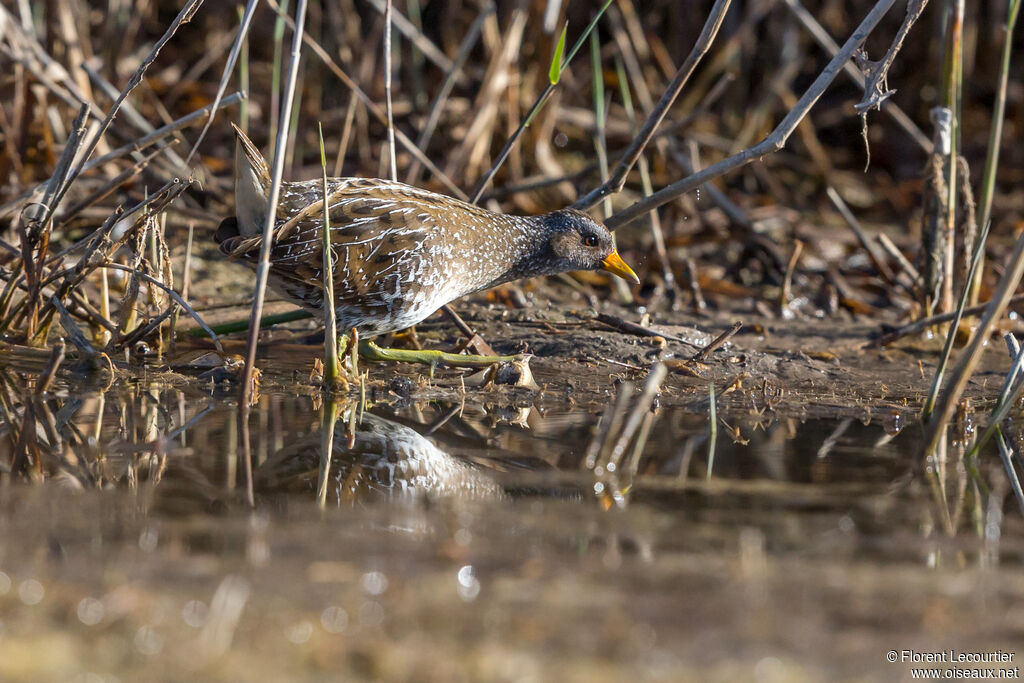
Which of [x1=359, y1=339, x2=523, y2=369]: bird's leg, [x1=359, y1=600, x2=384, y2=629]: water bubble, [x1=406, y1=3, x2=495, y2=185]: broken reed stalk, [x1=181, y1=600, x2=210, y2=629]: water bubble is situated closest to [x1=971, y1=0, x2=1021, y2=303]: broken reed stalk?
[x1=359, y1=339, x2=523, y2=369]: bird's leg

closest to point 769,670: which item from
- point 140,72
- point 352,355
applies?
point 352,355

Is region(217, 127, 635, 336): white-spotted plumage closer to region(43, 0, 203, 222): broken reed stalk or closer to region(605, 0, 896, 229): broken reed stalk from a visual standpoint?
region(43, 0, 203, 222): broken reed stalk

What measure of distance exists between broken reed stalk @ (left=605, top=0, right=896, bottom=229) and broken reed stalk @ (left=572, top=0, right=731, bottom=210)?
149mm

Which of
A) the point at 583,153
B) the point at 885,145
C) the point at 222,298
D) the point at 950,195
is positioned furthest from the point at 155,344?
the point at 885,145

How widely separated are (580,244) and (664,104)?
3.06 feet

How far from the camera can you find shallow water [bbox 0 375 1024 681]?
1907 millimetres

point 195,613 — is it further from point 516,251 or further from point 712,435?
point 516,251

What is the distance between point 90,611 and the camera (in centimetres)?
198

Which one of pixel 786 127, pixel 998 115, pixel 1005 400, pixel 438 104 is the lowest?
pixel 1005 400

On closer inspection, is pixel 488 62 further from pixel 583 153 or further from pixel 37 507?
pixel 37 507

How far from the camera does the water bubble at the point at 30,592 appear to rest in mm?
2012

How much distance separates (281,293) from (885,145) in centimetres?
534

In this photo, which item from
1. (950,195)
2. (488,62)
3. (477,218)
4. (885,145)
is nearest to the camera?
(477,218)

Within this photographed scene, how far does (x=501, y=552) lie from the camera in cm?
235
